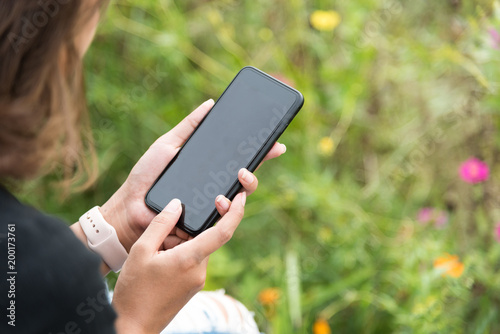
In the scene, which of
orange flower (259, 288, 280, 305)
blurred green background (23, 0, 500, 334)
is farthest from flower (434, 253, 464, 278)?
orange flower (259, 288, 280, 305)

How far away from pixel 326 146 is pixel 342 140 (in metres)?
0.23

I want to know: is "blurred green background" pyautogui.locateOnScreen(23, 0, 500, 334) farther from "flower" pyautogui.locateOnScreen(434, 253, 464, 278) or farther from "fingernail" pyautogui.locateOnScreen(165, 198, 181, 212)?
"fingernail" pyautogui.locateOnScreen(165, 198, 181, 212)

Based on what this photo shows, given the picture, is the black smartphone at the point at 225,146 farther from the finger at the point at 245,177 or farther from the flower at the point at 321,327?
the flower at the point at 321,327

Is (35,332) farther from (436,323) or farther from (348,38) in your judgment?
(348,38)

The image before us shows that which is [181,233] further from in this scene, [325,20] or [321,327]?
[325,20]

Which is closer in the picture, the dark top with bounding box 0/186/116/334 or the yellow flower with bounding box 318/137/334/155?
the dark top with bounding box 0/186/116/334

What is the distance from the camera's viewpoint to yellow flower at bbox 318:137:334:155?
1.47 m

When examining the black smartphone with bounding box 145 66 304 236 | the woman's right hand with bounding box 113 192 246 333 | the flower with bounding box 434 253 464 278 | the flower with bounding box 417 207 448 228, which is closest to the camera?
the woman's right hand with bounding box 113 192 246 333

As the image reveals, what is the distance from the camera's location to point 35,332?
23.7 inches

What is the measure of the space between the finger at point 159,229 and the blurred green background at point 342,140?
18.2 inches

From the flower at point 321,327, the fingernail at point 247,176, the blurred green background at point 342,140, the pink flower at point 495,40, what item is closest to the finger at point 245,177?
the fingernail at point 247,176

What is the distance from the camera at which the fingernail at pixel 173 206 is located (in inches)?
30.7

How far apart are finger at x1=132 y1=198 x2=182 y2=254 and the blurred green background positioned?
461 mm

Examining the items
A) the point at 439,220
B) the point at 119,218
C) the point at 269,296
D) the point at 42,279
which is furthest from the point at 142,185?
the point at 439,220
